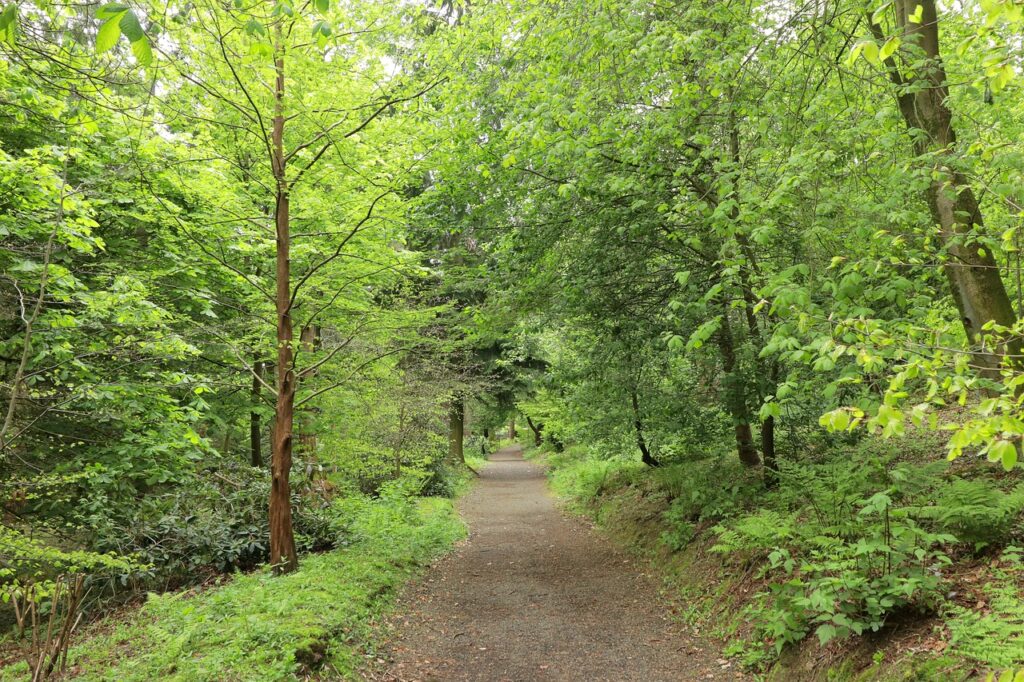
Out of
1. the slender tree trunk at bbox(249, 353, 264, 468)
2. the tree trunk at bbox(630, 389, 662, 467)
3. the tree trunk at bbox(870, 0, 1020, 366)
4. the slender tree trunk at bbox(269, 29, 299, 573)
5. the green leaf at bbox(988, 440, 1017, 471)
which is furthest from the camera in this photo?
the slender tree trunk at bbox(249, 353, 264, 468)

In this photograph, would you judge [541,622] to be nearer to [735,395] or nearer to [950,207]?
[735,395]

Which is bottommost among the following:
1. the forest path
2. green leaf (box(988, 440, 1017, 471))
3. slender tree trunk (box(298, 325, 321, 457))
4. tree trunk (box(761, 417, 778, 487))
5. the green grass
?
the forest path

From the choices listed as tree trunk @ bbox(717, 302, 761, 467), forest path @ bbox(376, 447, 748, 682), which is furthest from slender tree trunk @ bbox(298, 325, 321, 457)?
tree trunk @ bbox(717, 302, 761, 467)

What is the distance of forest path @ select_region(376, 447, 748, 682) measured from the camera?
5.71 meters

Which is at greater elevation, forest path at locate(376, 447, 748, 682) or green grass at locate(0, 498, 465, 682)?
green grass at locate(0, 498, 465, 682)

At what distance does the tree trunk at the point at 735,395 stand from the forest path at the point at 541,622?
103 inches

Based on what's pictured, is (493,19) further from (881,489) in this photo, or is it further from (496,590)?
(496,590)

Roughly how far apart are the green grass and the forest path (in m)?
0.53

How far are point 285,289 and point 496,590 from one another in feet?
17.2

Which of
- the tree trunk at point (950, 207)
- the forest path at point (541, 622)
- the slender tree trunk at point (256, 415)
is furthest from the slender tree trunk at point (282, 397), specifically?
the tree trunk at point (950, 207)

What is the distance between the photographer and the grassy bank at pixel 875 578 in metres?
3.99

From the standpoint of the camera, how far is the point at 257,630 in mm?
5094

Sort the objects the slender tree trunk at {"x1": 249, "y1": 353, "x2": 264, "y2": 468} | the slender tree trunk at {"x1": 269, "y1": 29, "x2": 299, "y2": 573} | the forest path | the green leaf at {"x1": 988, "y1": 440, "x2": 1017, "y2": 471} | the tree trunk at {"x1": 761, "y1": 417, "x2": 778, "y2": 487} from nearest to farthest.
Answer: the green leaf at {"x1": 988, "y1": 440, "x2": 1017, "y2": 471}
the forest path
the slender tree trunk at {"x1": 269, "y1": 29, "x2": 299, "y2": 573}
the tree trunk at {"x1": 761, "y1": 417, "x2": 778, "y2": 487}
the slender tree trunk at {"x1": 249, "y1": 353, "x2": 264, "y2": 468}

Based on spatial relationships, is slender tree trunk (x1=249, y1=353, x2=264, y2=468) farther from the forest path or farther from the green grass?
the forest path
